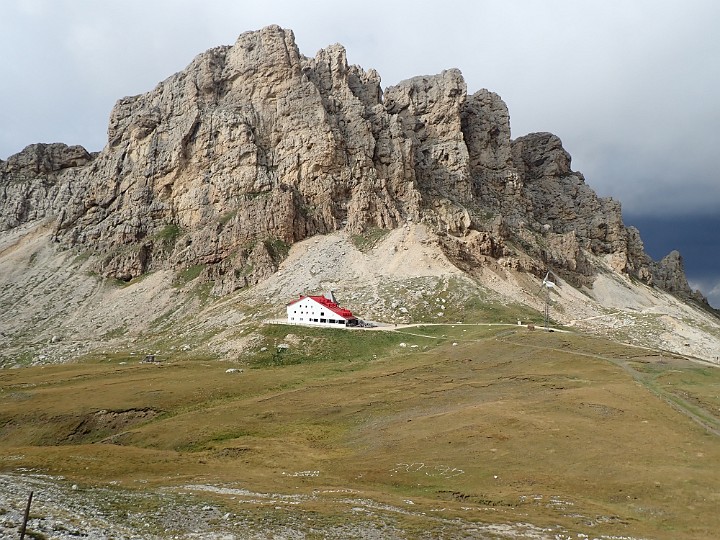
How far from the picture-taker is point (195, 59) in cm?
18662

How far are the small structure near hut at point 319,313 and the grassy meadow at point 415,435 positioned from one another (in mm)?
16047

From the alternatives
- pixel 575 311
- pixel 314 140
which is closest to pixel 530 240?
pixel 575 311

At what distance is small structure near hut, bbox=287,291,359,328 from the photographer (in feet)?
348

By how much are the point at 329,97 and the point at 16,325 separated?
397 ft

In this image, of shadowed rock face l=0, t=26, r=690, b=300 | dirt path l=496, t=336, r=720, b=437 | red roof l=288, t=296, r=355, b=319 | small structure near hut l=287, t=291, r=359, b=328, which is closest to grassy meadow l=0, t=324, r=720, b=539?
dirt path l=496, t=336, r=720, b=437

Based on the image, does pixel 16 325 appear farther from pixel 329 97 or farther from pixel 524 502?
pixel 524 502

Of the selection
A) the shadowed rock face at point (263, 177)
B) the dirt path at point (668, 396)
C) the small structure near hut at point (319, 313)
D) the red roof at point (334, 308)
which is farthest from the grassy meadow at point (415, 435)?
the shadowed rock face at point (263, 177)

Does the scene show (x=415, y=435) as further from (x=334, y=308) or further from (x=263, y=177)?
(x=263, y=177)

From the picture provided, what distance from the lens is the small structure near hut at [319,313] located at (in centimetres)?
10606

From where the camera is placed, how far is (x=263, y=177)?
16375 centimetres

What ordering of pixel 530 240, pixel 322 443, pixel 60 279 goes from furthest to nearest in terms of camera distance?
pixel 530 240, pixel 60 279, pixel 322 443

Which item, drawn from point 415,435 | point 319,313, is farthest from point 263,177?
point 415,435

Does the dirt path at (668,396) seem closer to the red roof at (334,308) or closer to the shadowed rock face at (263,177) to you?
the red roof at (334,308)

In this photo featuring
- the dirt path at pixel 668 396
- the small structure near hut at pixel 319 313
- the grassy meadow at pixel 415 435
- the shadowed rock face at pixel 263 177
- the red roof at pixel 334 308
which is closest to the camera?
the grassy meadow at pixel 415 435
